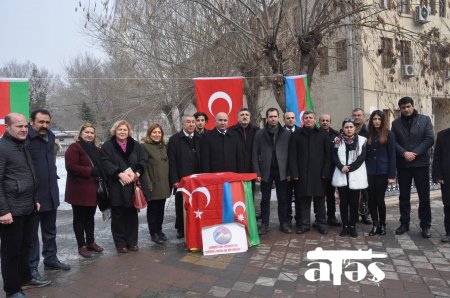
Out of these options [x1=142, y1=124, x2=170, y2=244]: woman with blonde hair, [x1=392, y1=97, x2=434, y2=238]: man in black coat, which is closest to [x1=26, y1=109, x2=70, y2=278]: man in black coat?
[x1=142, y1=124, x2=170, y2=244]: woman with blonde hair

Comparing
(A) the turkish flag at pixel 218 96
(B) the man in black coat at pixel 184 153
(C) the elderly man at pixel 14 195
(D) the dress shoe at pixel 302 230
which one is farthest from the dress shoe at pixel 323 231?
(C) the elderly man at pixel 14 195

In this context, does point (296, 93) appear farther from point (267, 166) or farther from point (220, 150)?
point (220, 150)

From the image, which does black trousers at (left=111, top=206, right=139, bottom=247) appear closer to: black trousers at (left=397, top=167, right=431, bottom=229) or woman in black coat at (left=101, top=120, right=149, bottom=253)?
woman in black coat at (left=101, top=120, right=149, bottom=253)

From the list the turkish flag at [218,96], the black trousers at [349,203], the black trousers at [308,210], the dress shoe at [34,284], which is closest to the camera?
the dress shoe at [34,284]

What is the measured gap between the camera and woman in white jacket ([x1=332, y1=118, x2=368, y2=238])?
555 cm

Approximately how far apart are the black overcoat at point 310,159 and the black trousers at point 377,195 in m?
0.65

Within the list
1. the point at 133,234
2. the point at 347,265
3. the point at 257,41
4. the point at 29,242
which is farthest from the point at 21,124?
the point at 257,41

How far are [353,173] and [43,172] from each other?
13.5ft

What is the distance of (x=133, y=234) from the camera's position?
5.43 metres

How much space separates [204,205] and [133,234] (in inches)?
45.3

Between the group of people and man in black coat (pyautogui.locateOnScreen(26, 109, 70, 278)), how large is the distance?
2 cm

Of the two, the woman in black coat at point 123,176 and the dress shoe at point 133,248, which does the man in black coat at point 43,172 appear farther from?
the dress shoe at point 133,248

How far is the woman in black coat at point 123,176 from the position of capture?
505 cm

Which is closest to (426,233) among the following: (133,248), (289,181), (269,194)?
(289,181)
